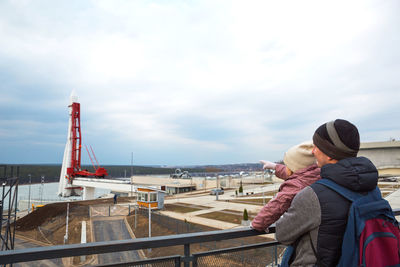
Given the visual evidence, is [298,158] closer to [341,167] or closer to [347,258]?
[341,167]

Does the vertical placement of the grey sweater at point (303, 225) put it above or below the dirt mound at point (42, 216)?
above

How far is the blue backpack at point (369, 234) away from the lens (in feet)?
4.04

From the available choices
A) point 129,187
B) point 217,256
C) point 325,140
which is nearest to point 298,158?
point 325,140

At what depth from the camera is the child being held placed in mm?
1737

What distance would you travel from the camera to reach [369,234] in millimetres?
1254

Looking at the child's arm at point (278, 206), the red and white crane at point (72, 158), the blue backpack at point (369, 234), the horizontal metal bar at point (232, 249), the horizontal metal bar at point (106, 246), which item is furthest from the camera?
the red and white crane at point (72, 158)

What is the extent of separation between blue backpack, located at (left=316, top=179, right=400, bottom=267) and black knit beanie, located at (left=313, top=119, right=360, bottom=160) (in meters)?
0.24

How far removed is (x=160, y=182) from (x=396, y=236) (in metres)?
54.9

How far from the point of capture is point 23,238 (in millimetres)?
22203

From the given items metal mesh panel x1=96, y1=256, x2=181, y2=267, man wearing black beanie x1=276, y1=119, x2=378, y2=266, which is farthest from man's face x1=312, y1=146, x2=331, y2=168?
metal mesh panel x1=96, y1=256, x2=181, y2=267

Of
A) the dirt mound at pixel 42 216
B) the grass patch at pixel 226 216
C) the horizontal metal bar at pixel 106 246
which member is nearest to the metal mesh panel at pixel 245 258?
the horizontal metal bar at pixel 106 246

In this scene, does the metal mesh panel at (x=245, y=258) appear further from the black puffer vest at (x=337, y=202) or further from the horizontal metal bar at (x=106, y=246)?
the black puffer vest at (x=337, y=202)

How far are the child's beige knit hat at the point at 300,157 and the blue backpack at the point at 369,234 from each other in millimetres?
494

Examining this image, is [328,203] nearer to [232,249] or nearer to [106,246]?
[232,249]
